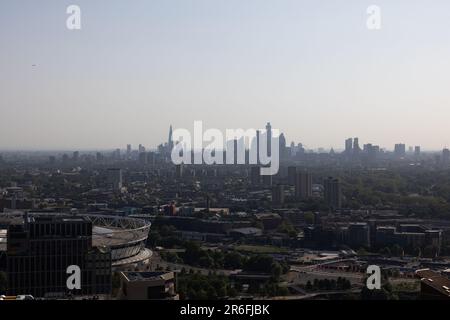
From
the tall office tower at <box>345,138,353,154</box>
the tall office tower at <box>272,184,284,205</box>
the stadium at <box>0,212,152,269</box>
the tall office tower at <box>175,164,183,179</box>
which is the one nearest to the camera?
the stadium at <box>0,212,152,269</box>

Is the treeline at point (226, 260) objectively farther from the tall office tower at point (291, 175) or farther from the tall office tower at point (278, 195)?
the tall office tower at point (291, 175)

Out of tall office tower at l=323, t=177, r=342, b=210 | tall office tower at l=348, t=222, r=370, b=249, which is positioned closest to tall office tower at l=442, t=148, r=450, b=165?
tall office tower at l=323, t=177, r=342, b=210

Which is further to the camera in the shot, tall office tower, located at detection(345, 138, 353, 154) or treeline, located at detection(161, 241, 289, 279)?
tall office tower, located at detection(345, 138, 353, 154)

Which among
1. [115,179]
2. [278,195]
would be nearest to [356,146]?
[115,179]

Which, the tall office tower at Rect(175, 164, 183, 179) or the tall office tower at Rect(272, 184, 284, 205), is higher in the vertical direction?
the tall office tower at Rect(175, 164, 183, 179)

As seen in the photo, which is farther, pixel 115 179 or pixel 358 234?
pixel 115 179

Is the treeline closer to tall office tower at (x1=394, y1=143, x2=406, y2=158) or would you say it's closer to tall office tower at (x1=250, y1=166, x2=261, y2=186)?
tall office tower at (x1=250, y1=166, x2=261, y2=186)

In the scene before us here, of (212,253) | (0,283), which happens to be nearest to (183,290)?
(0,283)

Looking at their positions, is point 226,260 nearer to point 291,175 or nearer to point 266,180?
point 291,175
